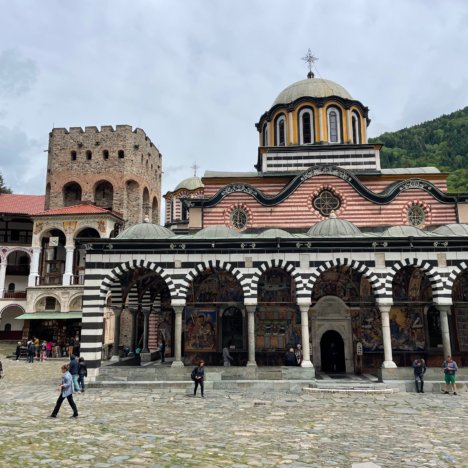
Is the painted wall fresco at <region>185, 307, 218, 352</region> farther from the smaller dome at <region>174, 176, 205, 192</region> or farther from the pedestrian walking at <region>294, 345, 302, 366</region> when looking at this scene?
the smaller dome at <region>174, 176, 205, 192</region>

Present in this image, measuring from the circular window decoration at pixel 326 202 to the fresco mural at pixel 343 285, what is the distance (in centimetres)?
274

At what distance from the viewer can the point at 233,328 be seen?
55.9ft

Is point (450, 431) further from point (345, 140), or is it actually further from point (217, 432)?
point (345, 140)

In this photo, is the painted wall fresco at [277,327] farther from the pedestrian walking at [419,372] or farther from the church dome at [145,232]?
the church dome at [145,232]

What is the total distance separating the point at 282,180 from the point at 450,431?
13323mm

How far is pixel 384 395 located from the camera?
12539mm

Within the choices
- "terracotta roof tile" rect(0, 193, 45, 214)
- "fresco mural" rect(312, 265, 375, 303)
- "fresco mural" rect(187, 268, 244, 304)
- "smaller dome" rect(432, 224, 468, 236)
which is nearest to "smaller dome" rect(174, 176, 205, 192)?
"terracotta roof tile" rect(0, 193, 45, 214)

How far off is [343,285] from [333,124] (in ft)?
29.7

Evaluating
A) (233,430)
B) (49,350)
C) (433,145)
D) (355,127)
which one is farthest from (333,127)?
(433,145)

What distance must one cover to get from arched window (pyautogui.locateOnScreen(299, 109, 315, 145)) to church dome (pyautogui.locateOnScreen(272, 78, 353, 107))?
94 centimetres

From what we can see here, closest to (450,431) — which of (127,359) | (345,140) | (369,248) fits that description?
(369,248)

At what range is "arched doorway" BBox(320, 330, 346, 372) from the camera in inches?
651

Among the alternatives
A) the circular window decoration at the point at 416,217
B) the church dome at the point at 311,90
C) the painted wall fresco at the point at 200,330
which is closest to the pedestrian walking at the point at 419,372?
the circular window decoration at the point at 416,217

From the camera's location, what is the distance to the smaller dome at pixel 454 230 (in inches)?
620
